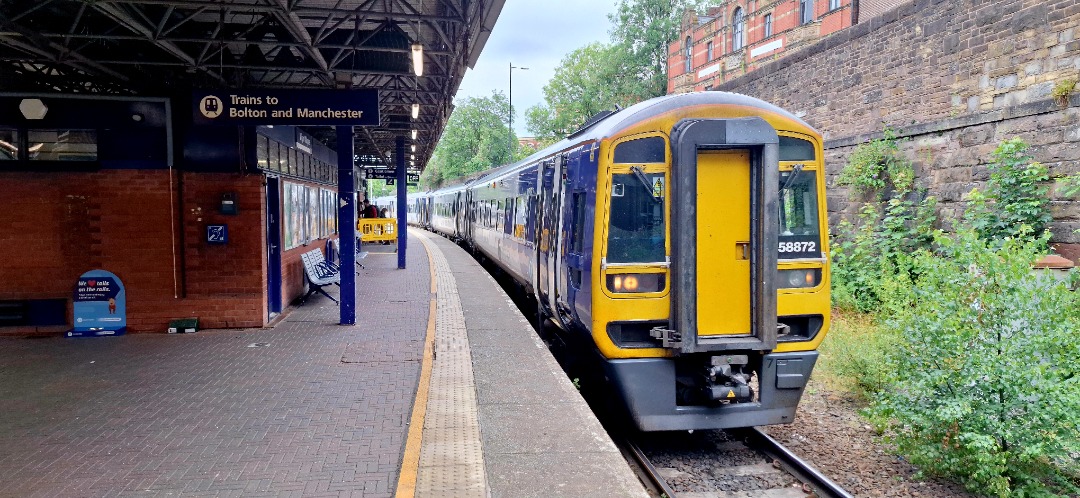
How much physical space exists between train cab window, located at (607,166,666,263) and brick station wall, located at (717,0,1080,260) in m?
6.24

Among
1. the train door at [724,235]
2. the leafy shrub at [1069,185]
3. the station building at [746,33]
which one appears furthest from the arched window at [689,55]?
the train door at [724,235]

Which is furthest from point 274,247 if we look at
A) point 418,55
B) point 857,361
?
point 857,361

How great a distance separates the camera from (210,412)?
5.50 metres

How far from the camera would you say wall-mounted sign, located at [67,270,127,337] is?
8227 millimetres

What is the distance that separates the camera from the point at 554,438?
5020 mm

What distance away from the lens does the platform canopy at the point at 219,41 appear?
261 inches

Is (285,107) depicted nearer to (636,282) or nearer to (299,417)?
(299,417)

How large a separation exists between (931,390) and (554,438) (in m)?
2.89

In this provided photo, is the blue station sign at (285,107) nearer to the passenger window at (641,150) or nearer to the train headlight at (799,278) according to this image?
the passenger window at (641,150)

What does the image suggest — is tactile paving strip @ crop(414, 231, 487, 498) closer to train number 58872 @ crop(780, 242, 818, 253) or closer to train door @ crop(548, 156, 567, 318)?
train door @ crop(548, 156, 567, 318)

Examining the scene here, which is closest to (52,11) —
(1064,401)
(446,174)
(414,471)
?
(414,471)

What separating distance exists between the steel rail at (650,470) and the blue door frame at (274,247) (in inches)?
231

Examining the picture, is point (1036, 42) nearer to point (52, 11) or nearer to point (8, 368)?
point (52, 11)

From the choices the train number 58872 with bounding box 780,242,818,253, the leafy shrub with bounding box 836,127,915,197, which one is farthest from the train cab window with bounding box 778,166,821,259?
the leafy shrub with bounding box 836,127,915,197
